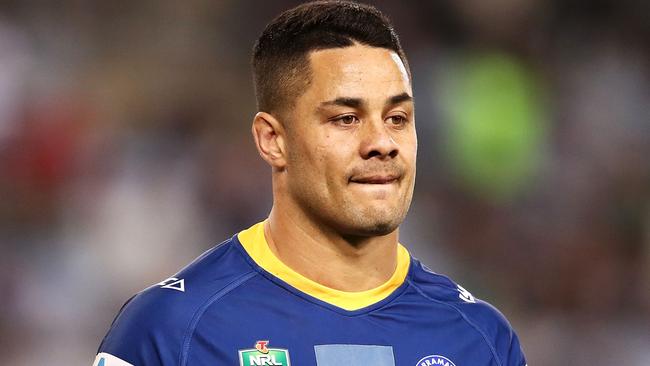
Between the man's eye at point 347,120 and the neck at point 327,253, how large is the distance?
337mm

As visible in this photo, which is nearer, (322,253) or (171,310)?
(171,310)

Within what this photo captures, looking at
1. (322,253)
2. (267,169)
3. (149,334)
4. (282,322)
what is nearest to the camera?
(149,334)

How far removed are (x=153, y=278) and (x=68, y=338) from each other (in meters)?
0.68

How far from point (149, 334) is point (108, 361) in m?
0.16

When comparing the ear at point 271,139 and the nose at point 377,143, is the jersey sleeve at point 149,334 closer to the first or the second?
the ear at point 271,139

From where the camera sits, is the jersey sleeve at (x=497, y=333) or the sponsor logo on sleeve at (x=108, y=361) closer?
the sponsor logo on sleeve at (x=108, y=361)

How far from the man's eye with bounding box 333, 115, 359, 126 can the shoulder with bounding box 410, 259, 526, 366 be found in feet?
2.10

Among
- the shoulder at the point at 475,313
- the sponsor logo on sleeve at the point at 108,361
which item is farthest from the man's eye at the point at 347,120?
the sponsor logo on sleeve at the point at 108,361

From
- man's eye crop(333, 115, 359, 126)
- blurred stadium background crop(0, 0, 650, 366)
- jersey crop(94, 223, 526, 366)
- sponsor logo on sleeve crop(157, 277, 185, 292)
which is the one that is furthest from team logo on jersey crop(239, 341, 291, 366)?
blurred stadium background crop(0, 0, 650, 366)

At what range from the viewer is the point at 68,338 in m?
7.17

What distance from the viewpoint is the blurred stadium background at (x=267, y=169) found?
7457 mm

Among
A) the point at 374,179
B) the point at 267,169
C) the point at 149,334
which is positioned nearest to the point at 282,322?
the point at 149,334

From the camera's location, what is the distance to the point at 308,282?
3463 millimetres

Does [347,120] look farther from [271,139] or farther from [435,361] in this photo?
[435,361]
